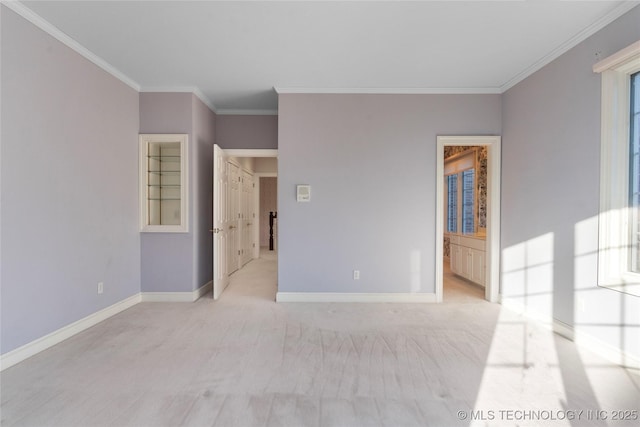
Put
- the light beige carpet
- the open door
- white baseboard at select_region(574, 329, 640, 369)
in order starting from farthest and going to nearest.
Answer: the open door, white baseboard at select_region(574, 329, 640, 369), the light beige carpet

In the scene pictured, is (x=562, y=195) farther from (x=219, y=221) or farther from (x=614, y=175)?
(x=219, y=221)

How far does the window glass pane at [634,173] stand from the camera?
2.44 meters

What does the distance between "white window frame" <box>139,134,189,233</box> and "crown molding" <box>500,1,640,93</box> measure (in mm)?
4330

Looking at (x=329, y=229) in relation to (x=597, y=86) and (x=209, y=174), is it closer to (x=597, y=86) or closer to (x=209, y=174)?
(x=209, y=174)

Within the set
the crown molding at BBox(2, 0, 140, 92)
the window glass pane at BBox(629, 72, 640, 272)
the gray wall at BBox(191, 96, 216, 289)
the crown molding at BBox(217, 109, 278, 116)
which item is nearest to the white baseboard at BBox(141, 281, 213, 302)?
the gray wall at BBox(191, 96, 216, 289)

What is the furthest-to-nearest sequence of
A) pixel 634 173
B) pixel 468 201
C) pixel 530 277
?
pixel 468 201 → pixel 530 277 → pixel 634 173

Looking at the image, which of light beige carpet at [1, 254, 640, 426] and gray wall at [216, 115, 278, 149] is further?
gray wall at [216, 115, 278, 149]

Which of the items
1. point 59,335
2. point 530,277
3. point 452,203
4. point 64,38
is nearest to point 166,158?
point 64,38

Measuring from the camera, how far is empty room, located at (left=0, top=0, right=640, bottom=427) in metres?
2.13

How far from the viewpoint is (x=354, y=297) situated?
4.05 m

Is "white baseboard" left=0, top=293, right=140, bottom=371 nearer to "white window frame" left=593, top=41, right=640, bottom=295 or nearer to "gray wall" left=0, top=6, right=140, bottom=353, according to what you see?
"gray wall" left=0, top=6, right=140, bottom=353

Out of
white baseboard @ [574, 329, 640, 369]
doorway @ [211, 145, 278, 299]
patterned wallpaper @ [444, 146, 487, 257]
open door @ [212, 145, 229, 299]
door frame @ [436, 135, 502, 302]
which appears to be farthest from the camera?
patterned wallpaper @ [444, 146, 487, 257]

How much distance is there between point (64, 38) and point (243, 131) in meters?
2.55

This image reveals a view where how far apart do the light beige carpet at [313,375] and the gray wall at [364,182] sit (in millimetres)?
745
